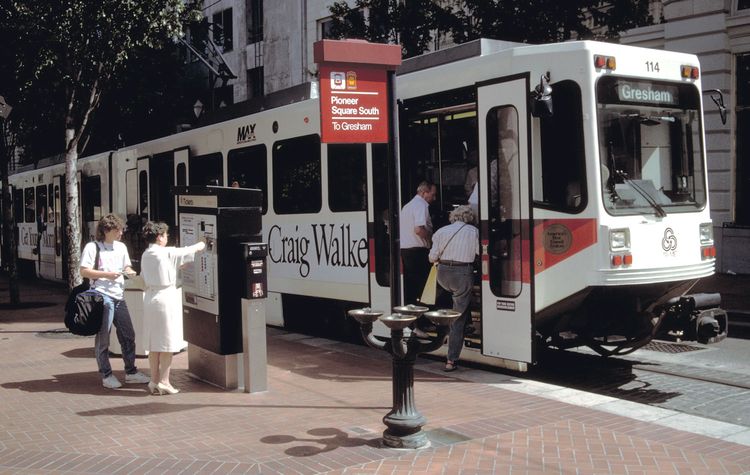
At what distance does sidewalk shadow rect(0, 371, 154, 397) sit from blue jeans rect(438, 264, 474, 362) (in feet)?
9.75

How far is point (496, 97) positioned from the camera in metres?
7.71

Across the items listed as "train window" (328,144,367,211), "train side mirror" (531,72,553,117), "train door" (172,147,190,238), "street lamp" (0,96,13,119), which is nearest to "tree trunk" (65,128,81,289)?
"street lamp" (0,96,13,119)

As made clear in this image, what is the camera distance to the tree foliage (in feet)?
47.0

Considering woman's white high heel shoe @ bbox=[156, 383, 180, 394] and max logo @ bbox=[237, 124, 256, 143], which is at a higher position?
max logo @ bbox=[237, 124, 256, 143]

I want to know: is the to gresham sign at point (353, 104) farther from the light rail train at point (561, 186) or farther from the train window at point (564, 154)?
the train window at point (564, 154)

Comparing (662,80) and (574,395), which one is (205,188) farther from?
(662,80)

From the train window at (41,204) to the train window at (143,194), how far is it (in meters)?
6.19

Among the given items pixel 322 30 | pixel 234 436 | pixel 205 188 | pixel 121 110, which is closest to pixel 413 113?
pixel 205 188

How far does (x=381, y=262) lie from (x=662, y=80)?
3.53m

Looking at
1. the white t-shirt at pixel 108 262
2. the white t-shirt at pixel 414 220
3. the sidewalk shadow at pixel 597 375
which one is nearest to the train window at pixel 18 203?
the white t-shirt at pixel 108 262

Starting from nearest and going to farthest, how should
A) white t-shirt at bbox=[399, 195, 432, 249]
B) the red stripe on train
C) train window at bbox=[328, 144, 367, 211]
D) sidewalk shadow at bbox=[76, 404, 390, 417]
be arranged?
sidewalk shadow at bbox=[76, 404, 390, 417] < the red stripe on train < white t-shirt at bbox=[399, 195, 432, 249] < train window at bbox=[328, 144, 367, 211]

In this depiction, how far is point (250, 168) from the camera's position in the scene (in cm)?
1180

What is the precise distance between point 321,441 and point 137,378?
2.86 meters

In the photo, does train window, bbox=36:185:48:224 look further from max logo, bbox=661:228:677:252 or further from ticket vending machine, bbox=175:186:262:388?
max logo, bbox=661:228:677:252
